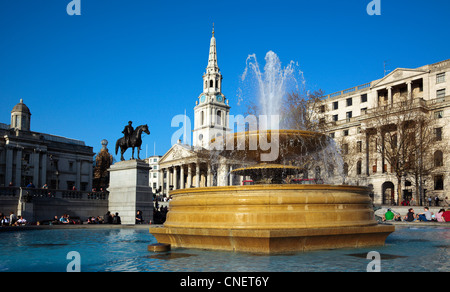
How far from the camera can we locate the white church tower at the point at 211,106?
11169 cm

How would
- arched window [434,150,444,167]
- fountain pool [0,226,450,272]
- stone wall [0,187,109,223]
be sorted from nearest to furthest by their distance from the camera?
1. fountain pool [0,226,450,272]
2. stone wall [0,187,109,223]
3. arched window [434,150,444,167]

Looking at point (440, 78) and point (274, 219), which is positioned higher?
point (440, 78)

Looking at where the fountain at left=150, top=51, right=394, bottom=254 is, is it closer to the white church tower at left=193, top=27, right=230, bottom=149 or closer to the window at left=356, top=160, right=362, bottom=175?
the window at left=356, top=160, right=362, bottom=175

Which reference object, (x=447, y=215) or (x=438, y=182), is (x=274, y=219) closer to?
(x=447, y=215)

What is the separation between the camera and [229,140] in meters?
13.5

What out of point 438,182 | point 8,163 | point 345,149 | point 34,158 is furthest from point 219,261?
point 34,158

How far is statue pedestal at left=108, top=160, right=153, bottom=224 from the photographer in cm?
2458

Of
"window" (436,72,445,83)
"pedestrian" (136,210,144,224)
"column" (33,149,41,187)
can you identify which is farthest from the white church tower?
"pedestrian" (136,210,144,224)

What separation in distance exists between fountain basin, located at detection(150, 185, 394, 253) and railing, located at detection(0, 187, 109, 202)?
56.9 feet

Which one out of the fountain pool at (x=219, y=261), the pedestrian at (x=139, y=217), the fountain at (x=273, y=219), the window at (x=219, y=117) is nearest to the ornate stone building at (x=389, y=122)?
the pedestrian at (x=139, y=217)

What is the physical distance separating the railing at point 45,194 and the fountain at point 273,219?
16.9 meters

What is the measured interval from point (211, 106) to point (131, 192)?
8741 centimetres

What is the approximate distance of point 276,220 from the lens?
30.8ft
